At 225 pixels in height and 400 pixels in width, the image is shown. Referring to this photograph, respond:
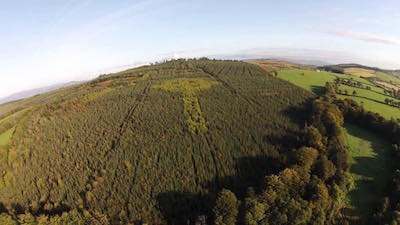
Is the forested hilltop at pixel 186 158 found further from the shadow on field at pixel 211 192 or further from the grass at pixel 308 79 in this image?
the grass at pixel 308 79

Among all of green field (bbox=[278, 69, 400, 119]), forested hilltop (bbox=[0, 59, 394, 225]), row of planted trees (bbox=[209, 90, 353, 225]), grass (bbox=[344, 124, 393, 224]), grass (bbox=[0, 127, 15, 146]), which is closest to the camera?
row of planted trees (bbox=[209, 90, 353, 225])

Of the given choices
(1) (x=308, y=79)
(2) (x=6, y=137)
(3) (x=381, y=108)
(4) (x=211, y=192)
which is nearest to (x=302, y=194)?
(4) (x=211, y=192)

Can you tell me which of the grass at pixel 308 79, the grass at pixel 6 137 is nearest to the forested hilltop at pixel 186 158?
the grass at pixel 6 137

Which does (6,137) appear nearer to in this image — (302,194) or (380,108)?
(302,194)

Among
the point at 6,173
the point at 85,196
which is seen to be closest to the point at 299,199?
the point at 85,196

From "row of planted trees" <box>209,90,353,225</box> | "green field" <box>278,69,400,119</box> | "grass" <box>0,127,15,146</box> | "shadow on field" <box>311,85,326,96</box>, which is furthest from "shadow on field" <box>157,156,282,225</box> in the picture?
"grass" <box>0,127,15,146</box>

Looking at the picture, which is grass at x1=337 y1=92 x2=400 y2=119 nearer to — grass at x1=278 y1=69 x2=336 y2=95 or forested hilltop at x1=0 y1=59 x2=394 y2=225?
forested hilltop at x1=0 y1=59 x2=394 y2=225
